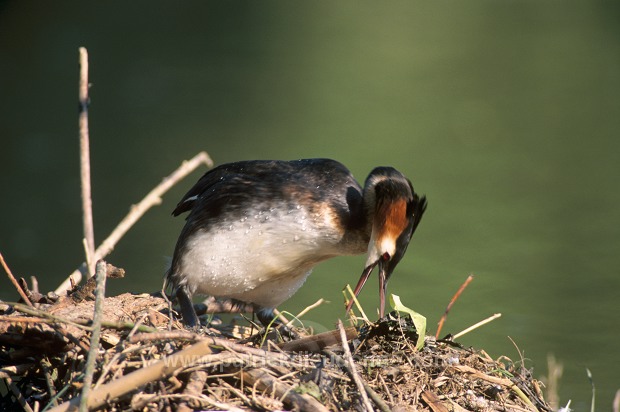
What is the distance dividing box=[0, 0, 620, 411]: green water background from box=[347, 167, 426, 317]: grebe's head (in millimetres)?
2747

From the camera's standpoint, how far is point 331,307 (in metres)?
8.98

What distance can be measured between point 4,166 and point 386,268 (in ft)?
29.2

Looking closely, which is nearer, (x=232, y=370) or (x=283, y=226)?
(x=232, y=370)

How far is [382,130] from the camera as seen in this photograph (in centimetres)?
1371

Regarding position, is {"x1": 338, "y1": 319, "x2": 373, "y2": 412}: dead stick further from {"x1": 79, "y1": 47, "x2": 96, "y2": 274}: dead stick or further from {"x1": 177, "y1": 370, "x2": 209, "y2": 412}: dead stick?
{"x1": 79, "y1": 47, "x2": 96, "y2": 274}: dead stick

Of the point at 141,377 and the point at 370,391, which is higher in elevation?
the point at 141,377

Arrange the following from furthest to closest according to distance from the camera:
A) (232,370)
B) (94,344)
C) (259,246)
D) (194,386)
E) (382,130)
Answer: (382,130) < (259,246) < (232,370) < (194,386) < (94,344)

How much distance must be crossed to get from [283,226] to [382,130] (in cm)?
891

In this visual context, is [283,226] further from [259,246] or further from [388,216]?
[388,216]

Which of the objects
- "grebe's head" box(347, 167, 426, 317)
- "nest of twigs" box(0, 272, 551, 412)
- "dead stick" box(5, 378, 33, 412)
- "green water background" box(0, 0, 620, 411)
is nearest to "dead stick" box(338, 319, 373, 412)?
"nest of twigs" box(0, 272, 551, 412)

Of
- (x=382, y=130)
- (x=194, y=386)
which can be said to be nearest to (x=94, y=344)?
(x=194, y=386)

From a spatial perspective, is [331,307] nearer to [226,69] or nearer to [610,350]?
[610,350]

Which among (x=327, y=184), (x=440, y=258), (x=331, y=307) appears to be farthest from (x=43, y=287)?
(x=327, y=184)

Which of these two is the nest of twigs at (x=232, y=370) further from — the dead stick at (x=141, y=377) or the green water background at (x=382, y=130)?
the green water background at (x=382, y=130)
